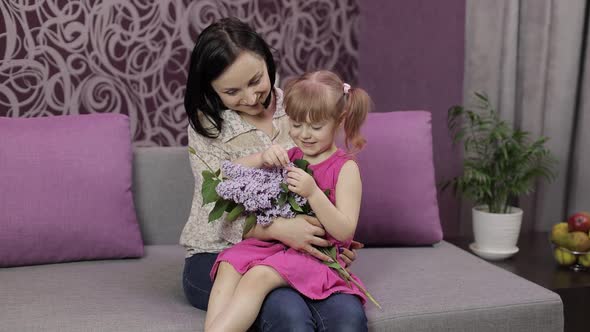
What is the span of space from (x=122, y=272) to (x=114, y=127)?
498mm

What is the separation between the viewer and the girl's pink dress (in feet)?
5.63

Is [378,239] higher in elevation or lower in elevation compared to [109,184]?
lower

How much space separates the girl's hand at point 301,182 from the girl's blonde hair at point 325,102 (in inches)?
6.6

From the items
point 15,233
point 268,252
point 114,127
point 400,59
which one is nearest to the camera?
point 268,252

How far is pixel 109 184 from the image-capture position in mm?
2262

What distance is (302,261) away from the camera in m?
1.74

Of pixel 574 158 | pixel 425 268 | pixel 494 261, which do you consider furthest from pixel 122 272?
pixel 574 158

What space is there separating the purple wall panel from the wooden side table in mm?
375

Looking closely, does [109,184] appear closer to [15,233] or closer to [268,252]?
[15,233]

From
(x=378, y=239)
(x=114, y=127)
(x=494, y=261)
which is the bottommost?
(x=494, y=261)

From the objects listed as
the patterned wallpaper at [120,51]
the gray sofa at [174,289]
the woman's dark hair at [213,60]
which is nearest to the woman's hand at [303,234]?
the gray sofa at [174,289]

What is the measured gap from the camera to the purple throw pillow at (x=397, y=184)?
239 cm

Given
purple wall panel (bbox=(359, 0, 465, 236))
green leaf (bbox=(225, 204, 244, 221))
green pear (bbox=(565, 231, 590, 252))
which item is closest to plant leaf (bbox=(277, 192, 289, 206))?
green leaf (bbox=(225, 204, 244, 221))

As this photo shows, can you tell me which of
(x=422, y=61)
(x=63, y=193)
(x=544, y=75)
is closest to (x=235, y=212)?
(x=63, y=193)
